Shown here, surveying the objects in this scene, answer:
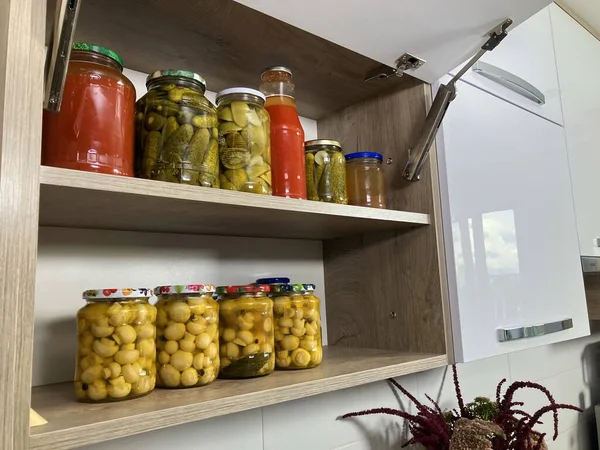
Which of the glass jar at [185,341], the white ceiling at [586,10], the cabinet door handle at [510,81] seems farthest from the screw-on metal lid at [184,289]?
the white ceiling at [586,10]

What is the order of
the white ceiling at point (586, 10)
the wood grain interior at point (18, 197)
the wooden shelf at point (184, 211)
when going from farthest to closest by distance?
the white ceiling at point (586, 10) < the wooden shelf at point (184, 211) < the wood grain interior at point (18, 197)

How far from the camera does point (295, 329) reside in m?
0.82

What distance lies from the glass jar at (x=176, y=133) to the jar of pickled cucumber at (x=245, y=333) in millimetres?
186

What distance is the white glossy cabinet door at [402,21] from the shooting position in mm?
719

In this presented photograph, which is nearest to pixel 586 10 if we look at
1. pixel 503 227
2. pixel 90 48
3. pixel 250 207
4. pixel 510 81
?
pixel 510 81

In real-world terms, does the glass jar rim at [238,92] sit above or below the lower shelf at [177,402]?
above

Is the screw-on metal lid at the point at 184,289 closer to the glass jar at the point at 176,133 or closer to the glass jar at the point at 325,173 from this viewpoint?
the glass jar at the point at 176,133

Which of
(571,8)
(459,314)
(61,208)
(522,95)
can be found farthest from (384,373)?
(571,8)

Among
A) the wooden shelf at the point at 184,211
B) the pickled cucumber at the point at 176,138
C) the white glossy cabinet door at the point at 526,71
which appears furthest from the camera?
the white glossy cabinet door at the point at 526,71

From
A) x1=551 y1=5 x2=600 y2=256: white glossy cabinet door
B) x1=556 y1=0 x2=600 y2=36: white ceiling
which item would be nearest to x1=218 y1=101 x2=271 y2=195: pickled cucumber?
x1=551 y1=5 x2=600 y2=256: white glossy cabinet door

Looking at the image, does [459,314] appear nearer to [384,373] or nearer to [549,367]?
[384,373]

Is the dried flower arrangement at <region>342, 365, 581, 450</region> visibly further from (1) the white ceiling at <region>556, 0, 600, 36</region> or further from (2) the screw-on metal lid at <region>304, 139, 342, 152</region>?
(1) the white ceiling at <region>556, 0, 600, 36</region>

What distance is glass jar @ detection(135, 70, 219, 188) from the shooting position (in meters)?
0.66

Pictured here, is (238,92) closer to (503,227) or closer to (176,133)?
(176,133)
